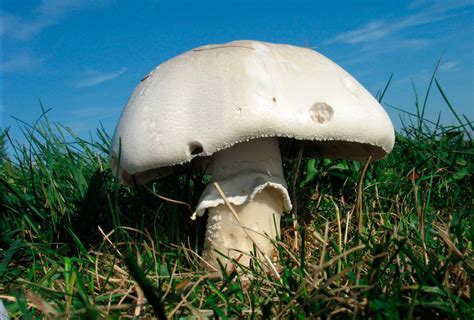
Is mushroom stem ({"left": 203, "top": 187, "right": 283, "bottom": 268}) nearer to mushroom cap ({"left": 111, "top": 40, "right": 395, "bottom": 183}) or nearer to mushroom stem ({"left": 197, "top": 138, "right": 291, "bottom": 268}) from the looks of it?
mushroom stem ({"left": 197, "top": 138, "right": 291, "bottom": 268})

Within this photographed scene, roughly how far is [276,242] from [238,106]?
2.85 feet

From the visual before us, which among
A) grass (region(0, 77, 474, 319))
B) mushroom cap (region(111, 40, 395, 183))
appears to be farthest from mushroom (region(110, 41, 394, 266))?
grass (region(0, 77, 474, 319))

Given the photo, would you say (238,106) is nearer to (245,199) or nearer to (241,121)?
(241,121)

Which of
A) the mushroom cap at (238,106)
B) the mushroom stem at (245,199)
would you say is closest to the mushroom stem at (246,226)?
the mushroom stem at (245,199)

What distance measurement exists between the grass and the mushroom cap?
487 mm

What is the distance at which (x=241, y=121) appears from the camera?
2.46m

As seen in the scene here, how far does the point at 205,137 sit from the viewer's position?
2.54 m

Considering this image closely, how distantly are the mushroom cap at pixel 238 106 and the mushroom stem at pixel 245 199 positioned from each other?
1.38 ft

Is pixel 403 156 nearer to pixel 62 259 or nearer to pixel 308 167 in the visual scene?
pixel 308 167


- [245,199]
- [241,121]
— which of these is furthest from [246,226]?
[241,121]

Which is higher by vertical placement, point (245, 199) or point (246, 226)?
point (245, 199)

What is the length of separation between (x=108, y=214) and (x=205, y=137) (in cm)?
177

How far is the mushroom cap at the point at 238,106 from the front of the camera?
2500 mm

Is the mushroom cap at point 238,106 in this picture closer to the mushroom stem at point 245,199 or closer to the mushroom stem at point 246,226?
the mushroom stem at point 245,199
